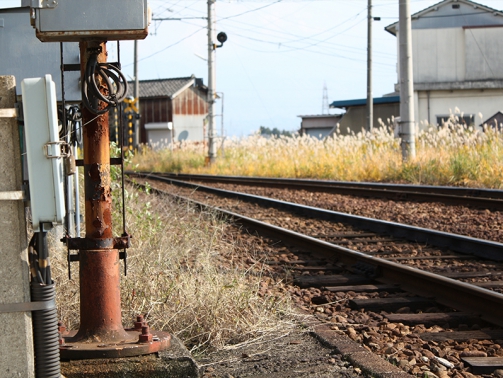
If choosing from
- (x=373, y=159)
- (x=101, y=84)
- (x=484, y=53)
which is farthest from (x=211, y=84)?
(x=101, y=84)

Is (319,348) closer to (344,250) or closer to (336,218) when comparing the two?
(344,250)

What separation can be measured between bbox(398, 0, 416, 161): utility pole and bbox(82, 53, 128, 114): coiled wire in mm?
13177

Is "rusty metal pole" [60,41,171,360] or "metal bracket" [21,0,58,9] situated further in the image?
"rusty metal pole" [60,41,171,360]

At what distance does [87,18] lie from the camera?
285cm

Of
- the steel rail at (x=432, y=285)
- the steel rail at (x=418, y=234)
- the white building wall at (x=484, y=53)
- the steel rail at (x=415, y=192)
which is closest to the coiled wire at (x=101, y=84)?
the steel rail at (x=432, y=285)

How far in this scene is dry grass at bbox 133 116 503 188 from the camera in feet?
45.3

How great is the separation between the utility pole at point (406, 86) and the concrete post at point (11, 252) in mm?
13816

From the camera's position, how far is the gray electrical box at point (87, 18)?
2793 mm

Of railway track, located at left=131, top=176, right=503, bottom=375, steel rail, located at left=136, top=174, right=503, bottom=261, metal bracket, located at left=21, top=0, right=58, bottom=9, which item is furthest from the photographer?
steel rail, located at left=136, top=174, right=503, bottom=261

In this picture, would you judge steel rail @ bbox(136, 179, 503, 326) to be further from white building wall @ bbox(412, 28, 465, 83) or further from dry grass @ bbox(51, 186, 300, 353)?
white building wall @ bbox(412, 28, 465, 83)

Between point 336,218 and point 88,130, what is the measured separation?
6.40 meters

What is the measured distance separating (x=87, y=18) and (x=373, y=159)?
14.7 metres

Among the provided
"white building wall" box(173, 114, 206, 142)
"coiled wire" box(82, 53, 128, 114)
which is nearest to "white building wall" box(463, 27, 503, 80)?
"white building wall" box(173, 114, 206, 142)

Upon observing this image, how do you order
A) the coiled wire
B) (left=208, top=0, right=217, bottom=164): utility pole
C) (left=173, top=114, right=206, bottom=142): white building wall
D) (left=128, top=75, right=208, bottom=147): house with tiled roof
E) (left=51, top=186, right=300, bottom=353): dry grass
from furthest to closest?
(left=173, top=114, right=206, bottom=142): white building wall, (left=128, top=75, right=208, bottom=147): house with tiled roof, (left=208, top=0, right=217, bottom=164): utility pole, (left=51, top=186, right=300, bottom=353): dry grass, the coiled wire
